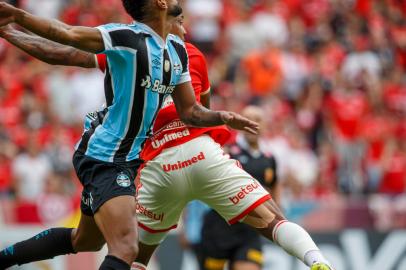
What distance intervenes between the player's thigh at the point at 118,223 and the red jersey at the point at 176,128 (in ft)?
3.35

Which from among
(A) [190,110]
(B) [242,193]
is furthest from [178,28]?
(B) [242,193]

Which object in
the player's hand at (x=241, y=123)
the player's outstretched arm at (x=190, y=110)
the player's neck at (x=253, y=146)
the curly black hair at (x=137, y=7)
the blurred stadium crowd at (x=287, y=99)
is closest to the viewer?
the player's hand at (x=241, y=123)

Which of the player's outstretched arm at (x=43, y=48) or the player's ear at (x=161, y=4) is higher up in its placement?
the player's ear at (x=161, y=4)

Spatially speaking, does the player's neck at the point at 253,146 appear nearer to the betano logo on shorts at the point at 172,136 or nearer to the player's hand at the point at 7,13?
the betano logo on shorts at the point at 172,136

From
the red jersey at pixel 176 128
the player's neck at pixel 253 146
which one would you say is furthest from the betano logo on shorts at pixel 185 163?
the player's neck at pixel 253 146

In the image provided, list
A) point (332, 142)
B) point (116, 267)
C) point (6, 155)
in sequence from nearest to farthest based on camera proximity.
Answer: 1. point (116, 267)
2. point (6, 155)
3. point (332, 142)

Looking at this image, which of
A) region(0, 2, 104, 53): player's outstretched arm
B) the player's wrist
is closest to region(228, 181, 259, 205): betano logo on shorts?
the player's wrist

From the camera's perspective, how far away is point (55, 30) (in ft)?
21.1

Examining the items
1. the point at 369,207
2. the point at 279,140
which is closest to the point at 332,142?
the point at 279,140

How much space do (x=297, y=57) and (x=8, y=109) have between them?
18.2 ft

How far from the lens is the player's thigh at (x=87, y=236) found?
7363mm

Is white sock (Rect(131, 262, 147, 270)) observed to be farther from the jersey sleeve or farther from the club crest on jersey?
the club crest on jersey

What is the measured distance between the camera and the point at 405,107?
60.2ft

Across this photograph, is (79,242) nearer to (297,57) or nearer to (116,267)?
(116,267)
